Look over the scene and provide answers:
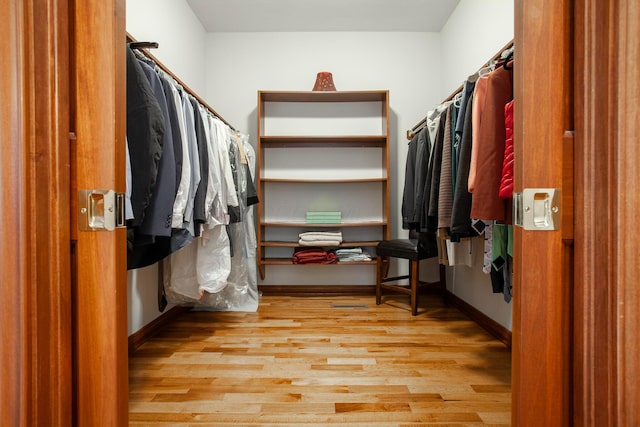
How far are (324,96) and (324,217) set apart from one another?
1.12 metres

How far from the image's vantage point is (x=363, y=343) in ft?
6.32

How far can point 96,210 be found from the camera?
1.62ft

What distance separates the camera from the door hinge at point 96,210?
49 cm

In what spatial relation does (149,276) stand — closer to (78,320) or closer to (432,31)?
(78,320)

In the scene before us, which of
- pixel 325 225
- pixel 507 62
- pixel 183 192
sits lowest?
pixel 325 225

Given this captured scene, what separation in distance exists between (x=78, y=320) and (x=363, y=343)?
1.69 metres

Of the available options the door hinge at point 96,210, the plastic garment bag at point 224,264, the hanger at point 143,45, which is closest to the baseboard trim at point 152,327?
the plastic garment bag at point 224,264

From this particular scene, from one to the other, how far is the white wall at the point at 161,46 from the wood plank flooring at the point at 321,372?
0.23 meters

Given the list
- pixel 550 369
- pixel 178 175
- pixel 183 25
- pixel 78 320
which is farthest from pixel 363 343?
pixel 183 25

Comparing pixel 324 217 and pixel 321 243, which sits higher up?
pixel 324 217

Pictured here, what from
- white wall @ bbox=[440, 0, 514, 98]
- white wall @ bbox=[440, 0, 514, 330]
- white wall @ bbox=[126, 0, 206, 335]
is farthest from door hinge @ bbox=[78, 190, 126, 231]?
white wall @ bbox=[440, 0, 514, 98]

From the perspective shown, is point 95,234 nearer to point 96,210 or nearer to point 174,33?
point 96,210

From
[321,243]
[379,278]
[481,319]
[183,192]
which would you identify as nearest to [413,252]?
[379,278]

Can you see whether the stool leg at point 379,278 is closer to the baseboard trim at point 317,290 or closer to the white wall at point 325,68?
the baseboard trim at point 317,290
